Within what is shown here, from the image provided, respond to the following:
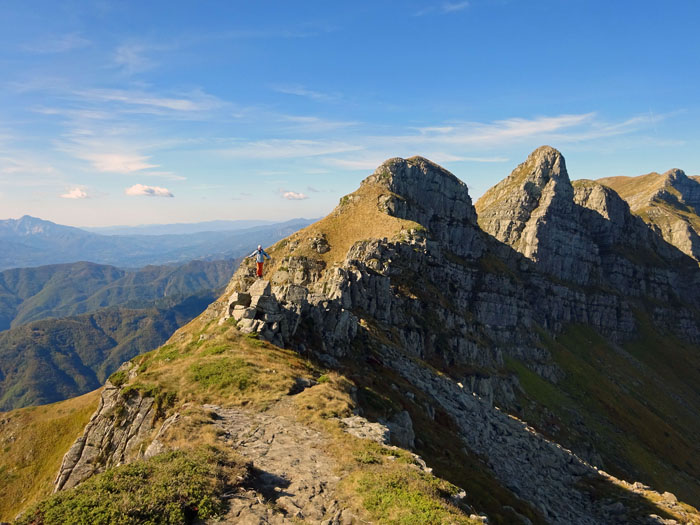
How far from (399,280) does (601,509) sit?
57559mm

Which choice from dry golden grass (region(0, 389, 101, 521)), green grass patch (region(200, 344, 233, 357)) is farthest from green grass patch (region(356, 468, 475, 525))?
dry golden grass (region(0, 389, 101, 521))

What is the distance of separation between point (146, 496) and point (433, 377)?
1634 inches

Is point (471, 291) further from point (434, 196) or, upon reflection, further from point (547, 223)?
point (547, 223)

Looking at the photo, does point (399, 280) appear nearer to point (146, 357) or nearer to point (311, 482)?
point (146, 357)

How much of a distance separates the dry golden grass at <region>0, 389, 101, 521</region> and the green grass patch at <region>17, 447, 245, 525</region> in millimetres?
27068

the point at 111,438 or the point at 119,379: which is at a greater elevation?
the point at 119,379

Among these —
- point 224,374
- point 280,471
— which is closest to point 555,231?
point 224,374

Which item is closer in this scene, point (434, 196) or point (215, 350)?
point (215, 350)

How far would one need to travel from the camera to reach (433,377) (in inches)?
1988

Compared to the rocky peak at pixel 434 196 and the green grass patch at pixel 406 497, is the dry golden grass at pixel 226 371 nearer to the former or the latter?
the green grass patch at pixel 406 497

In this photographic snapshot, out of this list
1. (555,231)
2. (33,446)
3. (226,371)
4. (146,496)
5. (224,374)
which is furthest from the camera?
(555,231)

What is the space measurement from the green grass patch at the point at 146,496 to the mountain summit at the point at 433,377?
21.2 inches

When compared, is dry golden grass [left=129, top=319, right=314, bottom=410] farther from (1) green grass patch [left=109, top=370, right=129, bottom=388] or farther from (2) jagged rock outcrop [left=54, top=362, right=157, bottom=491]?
(1) green grass patch [left=109, top=370, right=129, bottom=388]

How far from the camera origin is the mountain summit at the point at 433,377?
1983cm
